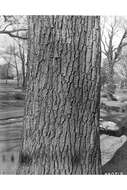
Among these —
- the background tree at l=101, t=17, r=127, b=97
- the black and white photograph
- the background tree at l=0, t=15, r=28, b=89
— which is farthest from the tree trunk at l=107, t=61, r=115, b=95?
the black and white photograph

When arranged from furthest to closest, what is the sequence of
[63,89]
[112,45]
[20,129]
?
[112,45], [20,129], [63,89]

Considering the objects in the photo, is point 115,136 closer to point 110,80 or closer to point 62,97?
point 110,80

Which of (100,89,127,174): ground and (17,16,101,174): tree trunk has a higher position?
(17,16,101,174): tree trunk

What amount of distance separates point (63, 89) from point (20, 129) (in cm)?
122

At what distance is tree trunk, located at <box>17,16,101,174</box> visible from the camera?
5.94ft

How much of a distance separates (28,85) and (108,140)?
1423 millimetres

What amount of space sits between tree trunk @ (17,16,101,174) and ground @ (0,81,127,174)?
41.3 inches

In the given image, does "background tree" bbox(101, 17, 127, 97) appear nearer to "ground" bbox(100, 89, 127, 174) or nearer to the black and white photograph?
"ground" bbox(100, 89, 127, 174)

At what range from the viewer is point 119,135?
303 centimetres

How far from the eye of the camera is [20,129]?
2.89 metres

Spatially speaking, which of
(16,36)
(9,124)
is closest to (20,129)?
(9,124)

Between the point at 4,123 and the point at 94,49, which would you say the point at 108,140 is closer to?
the point at 4,123
